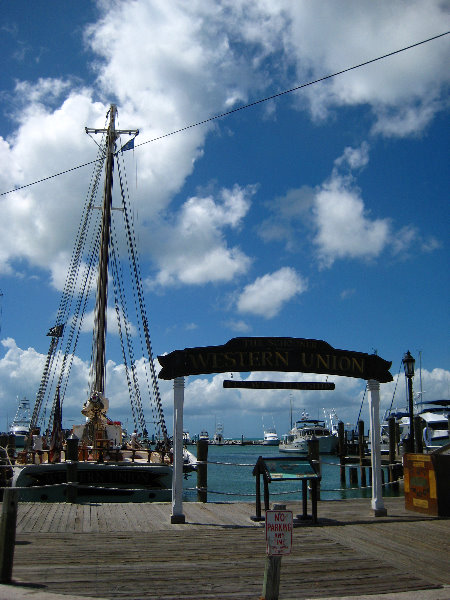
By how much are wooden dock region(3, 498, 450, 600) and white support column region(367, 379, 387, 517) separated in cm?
32

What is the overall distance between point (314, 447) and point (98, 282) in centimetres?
2071

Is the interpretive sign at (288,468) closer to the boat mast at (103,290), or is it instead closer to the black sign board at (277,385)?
the black sign board at (277,385)

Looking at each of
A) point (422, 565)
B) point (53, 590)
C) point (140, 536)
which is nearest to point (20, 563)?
point (53, 590)

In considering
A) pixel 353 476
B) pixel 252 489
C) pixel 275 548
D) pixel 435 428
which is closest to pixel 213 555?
pixel 275 548

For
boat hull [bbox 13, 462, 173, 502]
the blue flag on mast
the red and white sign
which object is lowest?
boat hull [bbox 13, 462, 173, 502]

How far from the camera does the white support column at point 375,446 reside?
39.9ft

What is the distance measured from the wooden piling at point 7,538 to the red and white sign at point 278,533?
3.13 m

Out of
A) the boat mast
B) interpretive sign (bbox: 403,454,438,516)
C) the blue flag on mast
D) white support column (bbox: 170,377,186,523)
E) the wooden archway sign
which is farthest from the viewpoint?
the blue flag on mast

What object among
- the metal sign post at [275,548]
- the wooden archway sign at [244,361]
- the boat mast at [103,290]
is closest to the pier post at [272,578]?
the metal sign post at [275,548]

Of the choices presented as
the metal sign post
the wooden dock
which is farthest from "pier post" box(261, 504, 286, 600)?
the wooden dock

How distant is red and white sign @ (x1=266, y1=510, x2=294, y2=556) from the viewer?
20.4ft

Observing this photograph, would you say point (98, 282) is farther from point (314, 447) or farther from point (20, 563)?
point (20, 563)

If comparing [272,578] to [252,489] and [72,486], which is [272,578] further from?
[252,489]

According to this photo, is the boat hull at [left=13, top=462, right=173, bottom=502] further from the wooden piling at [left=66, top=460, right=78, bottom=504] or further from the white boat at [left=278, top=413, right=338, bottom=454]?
the white boat at [left=278, top=413, right=338, bottom=454]
